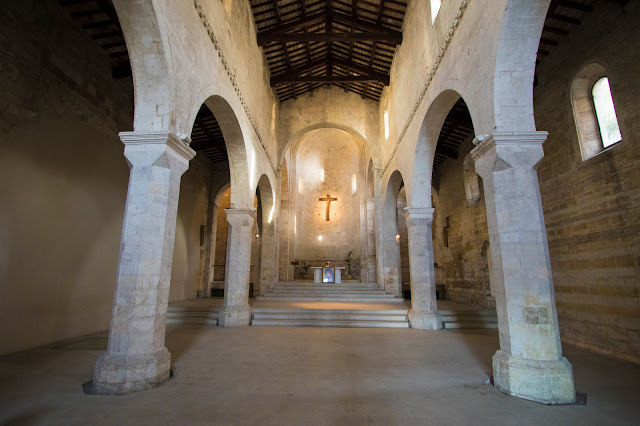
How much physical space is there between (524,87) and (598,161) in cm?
363

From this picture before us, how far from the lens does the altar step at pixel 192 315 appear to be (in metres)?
9.12

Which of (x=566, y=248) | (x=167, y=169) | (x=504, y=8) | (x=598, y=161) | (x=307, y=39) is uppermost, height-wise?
(x=307, y=39)

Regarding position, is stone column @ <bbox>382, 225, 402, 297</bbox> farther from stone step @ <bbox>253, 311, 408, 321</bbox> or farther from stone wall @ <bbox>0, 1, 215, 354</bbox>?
stone wall @ <bbox>0, 1, 215, 354</bbox>

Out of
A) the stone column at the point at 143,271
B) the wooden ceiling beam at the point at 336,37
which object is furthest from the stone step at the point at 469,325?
the wooden ceiling beam at the point at 336,37

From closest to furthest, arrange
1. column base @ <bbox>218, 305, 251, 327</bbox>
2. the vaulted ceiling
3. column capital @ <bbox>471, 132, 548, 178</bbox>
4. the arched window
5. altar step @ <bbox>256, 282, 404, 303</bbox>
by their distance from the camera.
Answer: column capital @ <bbox>471, 132, 548, 178</bbox> → the arched window → column base @ <bbox>218, 305, 251, 327</bbox> → the vaulted ceiling → altar step @ <bbox>256, 282, 404, 303</bbox>

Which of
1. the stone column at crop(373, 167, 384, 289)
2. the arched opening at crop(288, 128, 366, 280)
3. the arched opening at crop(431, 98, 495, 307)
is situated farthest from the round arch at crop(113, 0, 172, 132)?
the arched opening at crop(288, 128, 366, 280)

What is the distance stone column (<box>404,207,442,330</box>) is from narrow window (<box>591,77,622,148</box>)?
392 cm

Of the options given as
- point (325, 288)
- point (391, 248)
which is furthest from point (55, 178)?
point (391, 248)

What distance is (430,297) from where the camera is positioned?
27.7 feet

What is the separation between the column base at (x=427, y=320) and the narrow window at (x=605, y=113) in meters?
5.31

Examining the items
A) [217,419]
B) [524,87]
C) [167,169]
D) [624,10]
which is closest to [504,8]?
[524,87]

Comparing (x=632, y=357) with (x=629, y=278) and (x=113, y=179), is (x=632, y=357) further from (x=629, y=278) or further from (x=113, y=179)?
(x=113, y=179)

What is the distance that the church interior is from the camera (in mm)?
3896

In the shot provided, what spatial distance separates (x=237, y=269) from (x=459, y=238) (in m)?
9.42
